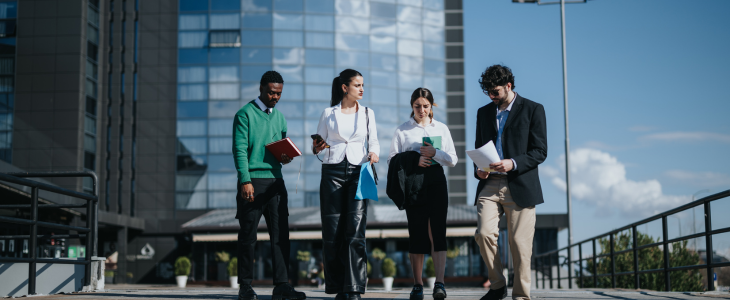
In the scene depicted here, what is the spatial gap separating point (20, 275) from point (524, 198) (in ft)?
14.8

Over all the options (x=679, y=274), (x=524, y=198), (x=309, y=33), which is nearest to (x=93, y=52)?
(x=309, y=33)

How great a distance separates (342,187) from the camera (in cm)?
510

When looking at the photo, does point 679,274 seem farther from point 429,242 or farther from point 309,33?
point 309,33

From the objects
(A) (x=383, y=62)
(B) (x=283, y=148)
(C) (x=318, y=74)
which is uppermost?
(A) (x=383, y=62)

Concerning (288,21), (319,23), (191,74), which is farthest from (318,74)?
(191,74)

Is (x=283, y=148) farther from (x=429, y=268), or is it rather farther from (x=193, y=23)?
(x=193, y=23)

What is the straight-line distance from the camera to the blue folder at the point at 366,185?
5.01 meters

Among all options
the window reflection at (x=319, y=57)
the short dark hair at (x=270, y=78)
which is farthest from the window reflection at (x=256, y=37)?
the short dark hair at (x=270, y=78)

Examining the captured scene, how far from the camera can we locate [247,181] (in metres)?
5.20

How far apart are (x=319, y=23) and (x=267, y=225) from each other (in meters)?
35.5

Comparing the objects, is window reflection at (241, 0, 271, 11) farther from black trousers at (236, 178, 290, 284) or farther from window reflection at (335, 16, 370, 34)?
black trousers at (236, 178, 290, 284)

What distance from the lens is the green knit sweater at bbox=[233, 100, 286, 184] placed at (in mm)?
5340

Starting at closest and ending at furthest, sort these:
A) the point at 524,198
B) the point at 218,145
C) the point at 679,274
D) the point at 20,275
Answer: the point at 524,198
the point at 20,275
the point at 679,274
the point at 218,145

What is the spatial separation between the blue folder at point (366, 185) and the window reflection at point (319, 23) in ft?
116
